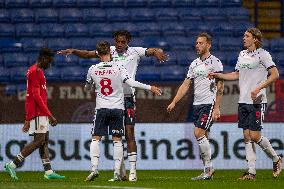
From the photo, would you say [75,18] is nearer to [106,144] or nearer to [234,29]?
[234,29]

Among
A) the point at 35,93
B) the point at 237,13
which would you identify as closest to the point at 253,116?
the point at 35,93

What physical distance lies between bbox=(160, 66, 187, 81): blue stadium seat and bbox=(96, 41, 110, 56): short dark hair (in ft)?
27.1

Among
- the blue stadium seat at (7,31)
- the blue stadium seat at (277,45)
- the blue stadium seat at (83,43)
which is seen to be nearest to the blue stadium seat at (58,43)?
the blue stadium seat at (83,43)

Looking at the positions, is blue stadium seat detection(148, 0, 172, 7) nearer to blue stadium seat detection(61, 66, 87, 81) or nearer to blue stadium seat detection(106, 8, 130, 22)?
blue stadium seat detection(106, 8, 130, 22)

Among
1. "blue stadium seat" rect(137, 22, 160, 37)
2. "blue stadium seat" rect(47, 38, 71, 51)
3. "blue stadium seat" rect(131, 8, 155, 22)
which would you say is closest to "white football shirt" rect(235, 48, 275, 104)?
"blue stadium seat" rect(47, 38, 71, 51)

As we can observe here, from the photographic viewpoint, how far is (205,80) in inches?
471

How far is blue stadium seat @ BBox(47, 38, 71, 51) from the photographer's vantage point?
20.6 metres

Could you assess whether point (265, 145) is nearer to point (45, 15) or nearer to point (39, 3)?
point (45, 15)

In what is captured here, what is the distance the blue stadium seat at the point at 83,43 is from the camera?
2058 centimetres

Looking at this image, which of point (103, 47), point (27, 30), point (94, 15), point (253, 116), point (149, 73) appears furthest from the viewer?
point (94, 15)

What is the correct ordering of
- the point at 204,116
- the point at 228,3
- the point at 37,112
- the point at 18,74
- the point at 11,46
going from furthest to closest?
the point at 228,3, the point at 11,46, the point at 18,74, the point at 37,112, the point at 204,116

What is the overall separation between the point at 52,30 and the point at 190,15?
3363 mm

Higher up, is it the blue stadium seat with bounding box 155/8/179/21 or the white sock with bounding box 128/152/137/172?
the blue stadium seat with bounding box 155/8/179/21

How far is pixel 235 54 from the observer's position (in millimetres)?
20750
